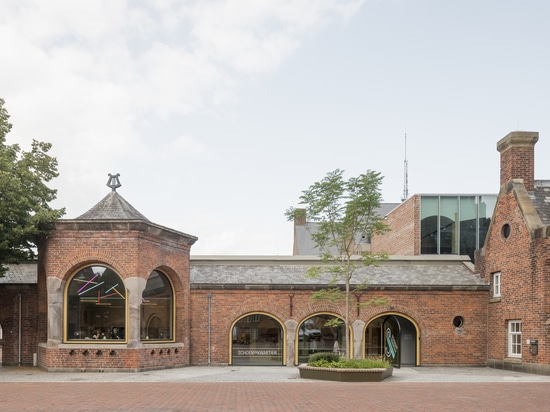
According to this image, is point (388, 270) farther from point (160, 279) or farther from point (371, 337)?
point (160, 279)

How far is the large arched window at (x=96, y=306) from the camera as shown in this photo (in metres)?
22.3

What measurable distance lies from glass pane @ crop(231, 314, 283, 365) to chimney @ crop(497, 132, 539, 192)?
11.4 meters

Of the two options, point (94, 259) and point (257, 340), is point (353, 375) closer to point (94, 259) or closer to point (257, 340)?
point (257, 340)

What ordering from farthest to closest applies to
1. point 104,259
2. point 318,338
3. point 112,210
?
1. point 318,338
2. point 112,210
3. point 104,259

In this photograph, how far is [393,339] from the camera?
1014 inches

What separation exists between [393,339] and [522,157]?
9.04 metres

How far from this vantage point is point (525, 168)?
979 inches

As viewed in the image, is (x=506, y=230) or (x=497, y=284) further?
(x=497, y=284)
